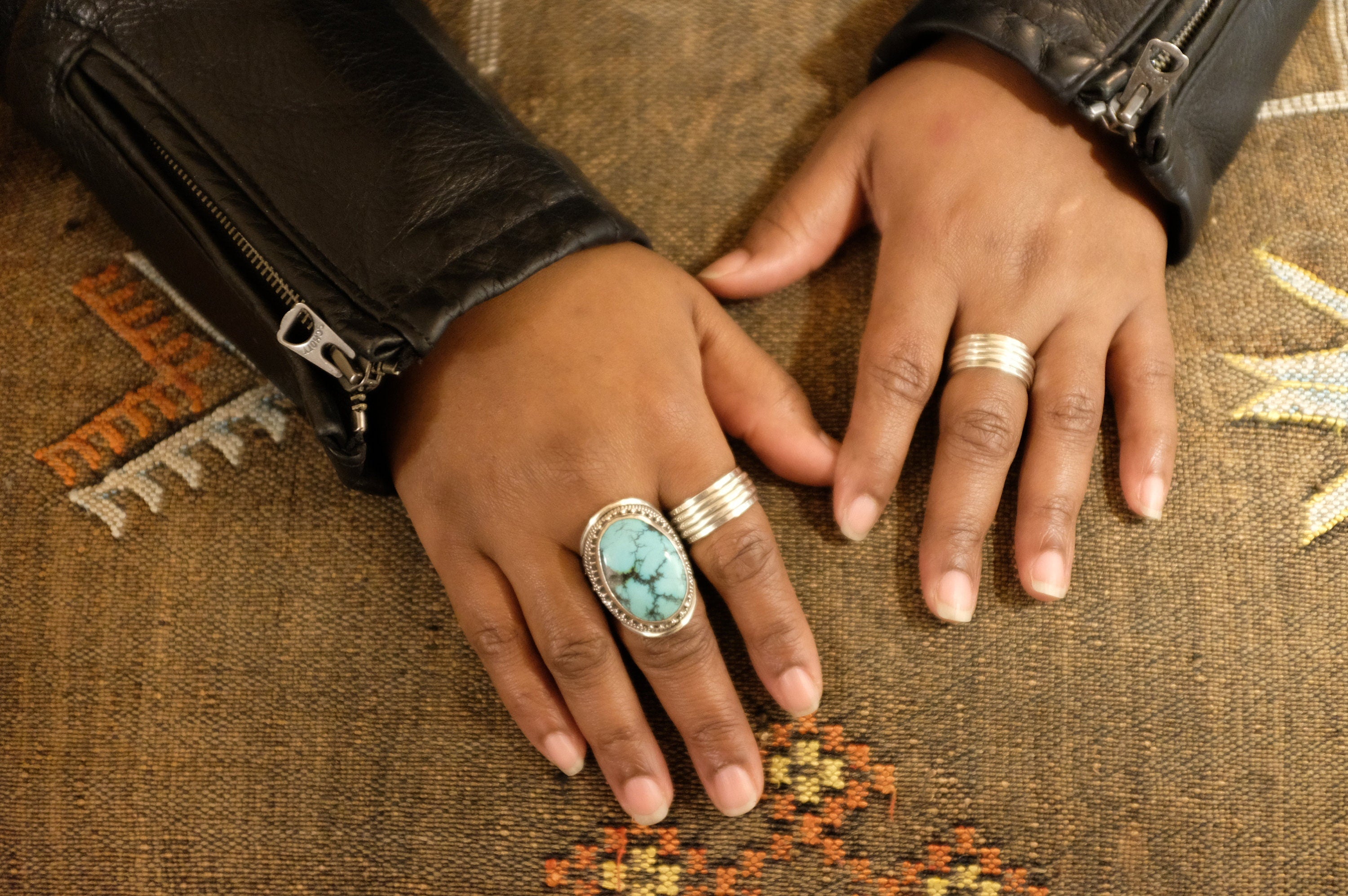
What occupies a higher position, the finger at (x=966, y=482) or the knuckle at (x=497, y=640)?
the knuckle at (x=497, y=640)

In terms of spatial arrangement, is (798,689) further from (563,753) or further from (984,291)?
(984,291)

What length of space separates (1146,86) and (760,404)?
41 centimetres

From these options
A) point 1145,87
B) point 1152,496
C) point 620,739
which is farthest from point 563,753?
point 1145,87

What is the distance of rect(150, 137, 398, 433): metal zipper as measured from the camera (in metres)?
0.64

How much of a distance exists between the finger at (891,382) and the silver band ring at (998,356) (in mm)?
20

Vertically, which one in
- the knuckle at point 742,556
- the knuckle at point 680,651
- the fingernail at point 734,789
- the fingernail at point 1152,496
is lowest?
the fingernail at point 1152,496

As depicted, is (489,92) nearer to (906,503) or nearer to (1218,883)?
(906,503)

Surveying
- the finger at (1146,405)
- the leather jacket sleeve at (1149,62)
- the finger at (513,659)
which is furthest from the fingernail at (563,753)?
the leather jacket sleeve at (1149,62)

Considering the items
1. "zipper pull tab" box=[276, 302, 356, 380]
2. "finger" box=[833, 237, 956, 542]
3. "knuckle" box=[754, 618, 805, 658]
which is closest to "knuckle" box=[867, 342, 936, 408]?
"finger" box=[833, 237, 956, 542]

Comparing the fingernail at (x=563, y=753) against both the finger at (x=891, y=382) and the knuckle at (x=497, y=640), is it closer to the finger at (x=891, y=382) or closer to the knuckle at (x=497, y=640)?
the knuckle at (x=497, y=640)

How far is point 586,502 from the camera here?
66 cm

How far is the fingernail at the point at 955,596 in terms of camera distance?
0.67 metres

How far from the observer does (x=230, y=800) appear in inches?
27.0

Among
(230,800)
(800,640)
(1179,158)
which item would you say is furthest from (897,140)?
(230,800)
